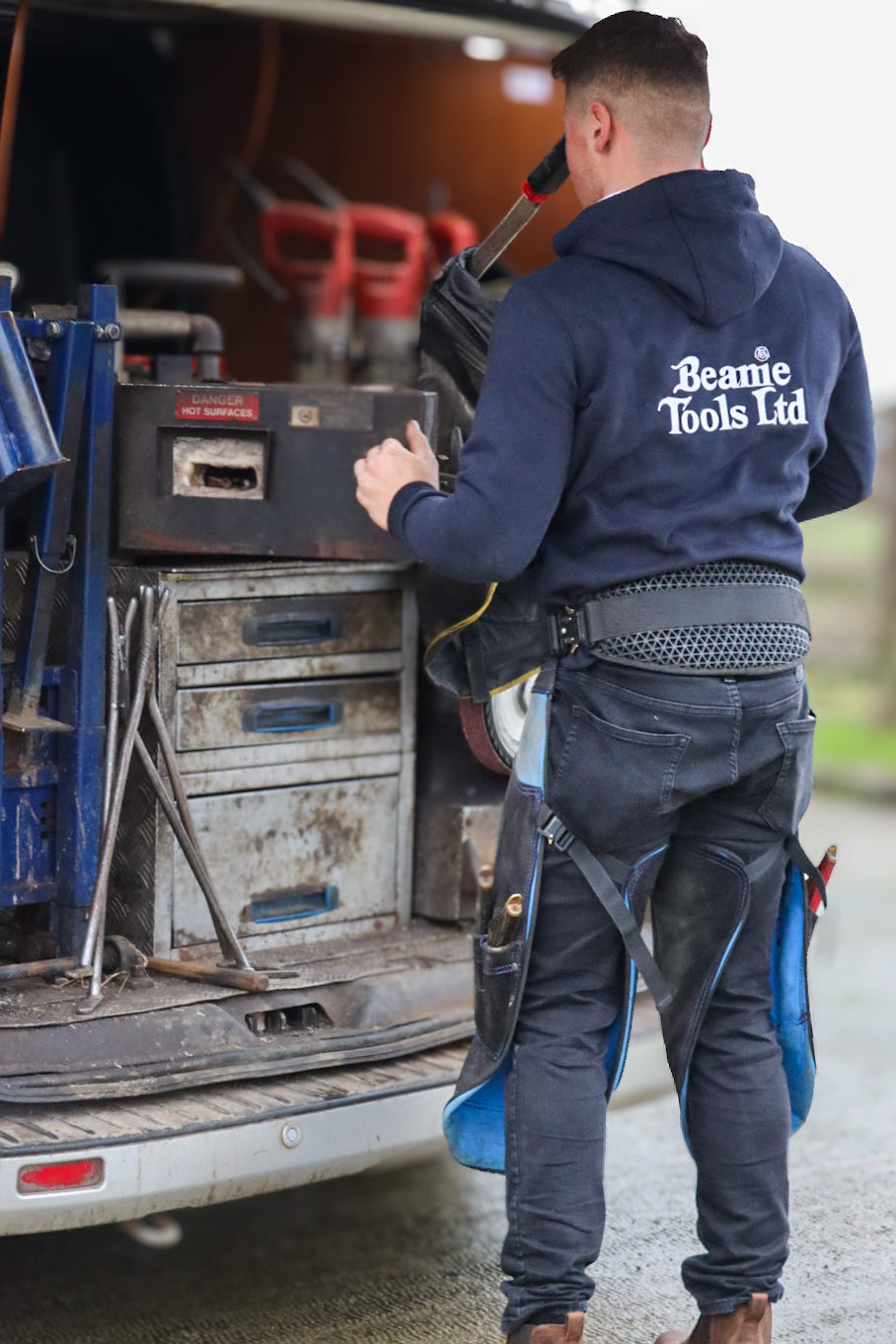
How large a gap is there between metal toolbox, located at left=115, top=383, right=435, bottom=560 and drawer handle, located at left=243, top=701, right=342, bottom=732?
0.29m

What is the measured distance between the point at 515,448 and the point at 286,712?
1.04 metres

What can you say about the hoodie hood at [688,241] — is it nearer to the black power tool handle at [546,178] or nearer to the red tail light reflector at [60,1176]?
the black power tool handle at [546,178]

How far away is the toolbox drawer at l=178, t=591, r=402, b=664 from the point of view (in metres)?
3.47

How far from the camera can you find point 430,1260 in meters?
3.77

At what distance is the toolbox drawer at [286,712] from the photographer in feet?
11.4

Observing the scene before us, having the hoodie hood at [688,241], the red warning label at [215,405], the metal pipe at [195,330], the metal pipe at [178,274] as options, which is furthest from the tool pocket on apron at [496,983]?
the metal pipe at [178,274]

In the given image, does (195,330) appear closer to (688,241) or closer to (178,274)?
(178,274)

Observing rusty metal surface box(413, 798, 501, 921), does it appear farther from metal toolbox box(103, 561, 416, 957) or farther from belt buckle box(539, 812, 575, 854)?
belt buckle box(539, 812, 575, 854)

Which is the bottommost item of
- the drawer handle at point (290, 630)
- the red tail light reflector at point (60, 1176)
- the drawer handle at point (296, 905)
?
the red tail light reflector at point (60, 1176)

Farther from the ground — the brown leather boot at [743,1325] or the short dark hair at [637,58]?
the short dark hair at [637,58]

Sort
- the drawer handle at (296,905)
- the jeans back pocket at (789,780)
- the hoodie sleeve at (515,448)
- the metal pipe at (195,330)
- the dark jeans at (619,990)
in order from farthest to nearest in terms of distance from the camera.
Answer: the metal pipe at (195,330)
the drawer handle at (296,905)
the jeans back pocket at (789,780)
the dark jeans at (619,990)
the hoodie sleeve at (515,448)

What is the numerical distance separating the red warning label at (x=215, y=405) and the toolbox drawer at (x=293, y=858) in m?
0.71

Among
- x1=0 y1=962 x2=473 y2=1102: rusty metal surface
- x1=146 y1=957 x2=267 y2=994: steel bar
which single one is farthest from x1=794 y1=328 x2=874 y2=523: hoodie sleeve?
x1=146 y1=957 x2=267 y2=994: steel bar

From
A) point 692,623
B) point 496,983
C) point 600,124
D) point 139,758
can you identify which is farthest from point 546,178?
point 496,983
